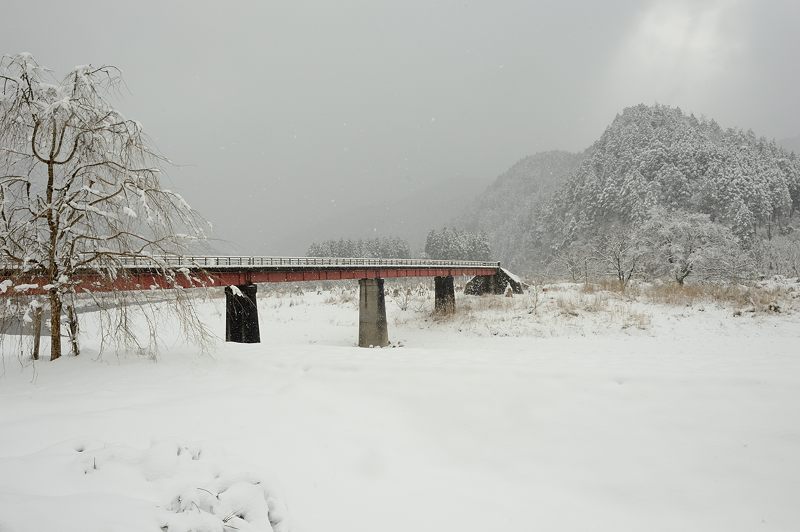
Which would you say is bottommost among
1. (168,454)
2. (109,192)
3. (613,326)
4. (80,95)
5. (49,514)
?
(613,326)

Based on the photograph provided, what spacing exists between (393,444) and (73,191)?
805 centimetres

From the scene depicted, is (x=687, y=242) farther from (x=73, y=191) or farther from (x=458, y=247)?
(x=458, y=247)

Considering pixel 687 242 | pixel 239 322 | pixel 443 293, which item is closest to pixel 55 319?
pixel 239 322

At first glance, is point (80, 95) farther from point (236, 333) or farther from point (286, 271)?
point (286, 271)

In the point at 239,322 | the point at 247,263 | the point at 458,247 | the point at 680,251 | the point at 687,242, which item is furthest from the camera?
the point at 458,247

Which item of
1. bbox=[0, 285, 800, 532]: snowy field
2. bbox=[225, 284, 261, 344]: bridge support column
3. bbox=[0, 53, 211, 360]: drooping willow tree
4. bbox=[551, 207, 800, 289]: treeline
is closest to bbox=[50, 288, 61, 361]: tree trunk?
bbox=[0, 53, 211, 360]: drooping willow tree

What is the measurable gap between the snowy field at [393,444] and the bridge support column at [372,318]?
15783 mm

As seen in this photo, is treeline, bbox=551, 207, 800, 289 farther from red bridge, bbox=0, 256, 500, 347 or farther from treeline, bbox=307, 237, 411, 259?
treeline, bbox=307, 237, 411, 259

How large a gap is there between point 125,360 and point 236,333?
10.9m

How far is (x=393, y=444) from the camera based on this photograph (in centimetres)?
505

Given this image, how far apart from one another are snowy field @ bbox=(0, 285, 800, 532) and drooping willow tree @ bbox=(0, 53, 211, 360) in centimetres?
205

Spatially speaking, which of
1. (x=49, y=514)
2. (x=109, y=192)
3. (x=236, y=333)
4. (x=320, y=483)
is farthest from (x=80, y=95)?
(x=236, y=333)

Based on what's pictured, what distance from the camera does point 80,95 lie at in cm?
724

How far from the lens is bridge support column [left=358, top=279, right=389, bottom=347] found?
23.9 metres
